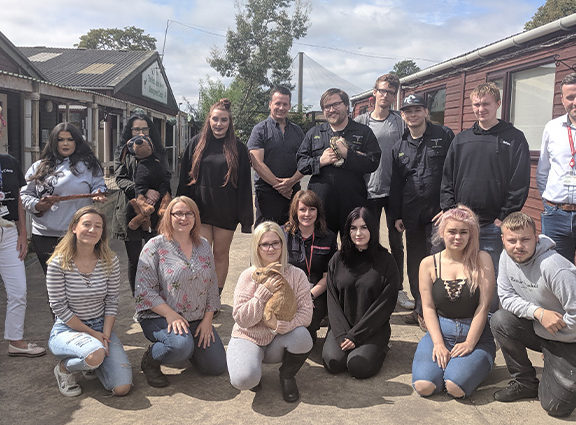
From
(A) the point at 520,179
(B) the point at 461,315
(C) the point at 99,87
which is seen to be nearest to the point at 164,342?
(B) the point at 461,315

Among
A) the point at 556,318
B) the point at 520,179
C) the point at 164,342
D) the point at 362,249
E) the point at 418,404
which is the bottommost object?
the point at 418,404

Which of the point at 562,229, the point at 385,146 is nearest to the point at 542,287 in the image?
the point at 562,229

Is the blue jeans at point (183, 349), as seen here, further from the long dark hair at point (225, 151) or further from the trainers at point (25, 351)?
the long dark hair at point (225, 151)

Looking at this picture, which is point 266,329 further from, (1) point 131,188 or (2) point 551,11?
(2) point 551,11

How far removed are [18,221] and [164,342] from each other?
1.49 metres

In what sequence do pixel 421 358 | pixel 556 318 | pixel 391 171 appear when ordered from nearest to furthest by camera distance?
pixel 556 318 < pixel 421 358 < pixel 391 171

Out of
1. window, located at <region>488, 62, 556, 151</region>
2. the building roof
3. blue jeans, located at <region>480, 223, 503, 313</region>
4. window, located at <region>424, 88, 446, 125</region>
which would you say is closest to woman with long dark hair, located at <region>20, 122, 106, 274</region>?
blue jeans, located at <region>480, 223, 503, 313</region>

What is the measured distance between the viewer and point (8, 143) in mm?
13695

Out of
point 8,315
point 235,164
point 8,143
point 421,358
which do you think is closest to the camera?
point 421,358

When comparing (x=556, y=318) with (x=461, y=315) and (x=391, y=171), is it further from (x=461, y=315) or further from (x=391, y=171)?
(x=391, y=171)

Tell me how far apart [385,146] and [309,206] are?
47.9 inches

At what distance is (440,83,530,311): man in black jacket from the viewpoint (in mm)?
3799

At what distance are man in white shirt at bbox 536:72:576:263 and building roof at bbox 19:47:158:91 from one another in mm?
18371

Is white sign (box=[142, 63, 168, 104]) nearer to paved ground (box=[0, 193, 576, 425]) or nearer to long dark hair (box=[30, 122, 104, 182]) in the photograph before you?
long dark hair (box=[30, 122, 104, 182])
